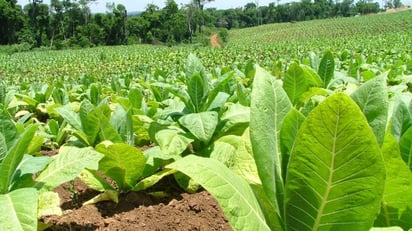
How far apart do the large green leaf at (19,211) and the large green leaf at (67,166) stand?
21 centimetres

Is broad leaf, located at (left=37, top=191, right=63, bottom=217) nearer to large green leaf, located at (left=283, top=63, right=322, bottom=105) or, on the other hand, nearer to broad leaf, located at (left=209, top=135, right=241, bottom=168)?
broad leaf, located at (left=209, top=135, right=241, bottom=168)

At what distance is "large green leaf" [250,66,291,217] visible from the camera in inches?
44.2

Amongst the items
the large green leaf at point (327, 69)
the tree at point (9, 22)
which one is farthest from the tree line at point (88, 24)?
the large green leaf at point (327, 69)

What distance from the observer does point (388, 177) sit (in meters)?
1.04

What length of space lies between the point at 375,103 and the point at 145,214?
1188mm

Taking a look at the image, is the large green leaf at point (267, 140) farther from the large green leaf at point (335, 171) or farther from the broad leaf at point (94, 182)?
the broad leaf at point (94, 182)

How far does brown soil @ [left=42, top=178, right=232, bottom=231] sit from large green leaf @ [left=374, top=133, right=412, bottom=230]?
83 cm

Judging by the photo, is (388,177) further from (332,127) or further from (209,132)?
(209,132)

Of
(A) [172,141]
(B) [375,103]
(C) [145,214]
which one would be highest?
(B) [375,103]

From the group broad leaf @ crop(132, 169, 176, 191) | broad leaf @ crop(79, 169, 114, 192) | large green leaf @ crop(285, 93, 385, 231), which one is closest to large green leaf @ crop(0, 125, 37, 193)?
broad leaf @ crop(79, 169, 114, 192)

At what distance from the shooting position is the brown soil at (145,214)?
1.86 m

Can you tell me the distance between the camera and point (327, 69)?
326 cm

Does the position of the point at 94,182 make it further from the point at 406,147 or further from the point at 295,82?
the point at 406,147

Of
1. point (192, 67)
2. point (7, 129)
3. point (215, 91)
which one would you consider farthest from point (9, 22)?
point (7, 129)
